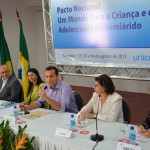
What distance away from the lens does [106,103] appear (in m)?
2.70

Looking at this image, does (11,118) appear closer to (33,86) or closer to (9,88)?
(33,86)

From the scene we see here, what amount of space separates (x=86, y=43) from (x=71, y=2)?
2.29ft

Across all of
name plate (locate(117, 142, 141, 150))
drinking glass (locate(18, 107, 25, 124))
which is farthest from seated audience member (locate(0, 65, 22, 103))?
name plate (locate(117, 142, 141, 150))

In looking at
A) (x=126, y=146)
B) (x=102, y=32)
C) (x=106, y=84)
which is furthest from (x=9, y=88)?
(x=126, y=146)

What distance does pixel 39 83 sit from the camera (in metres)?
3.56

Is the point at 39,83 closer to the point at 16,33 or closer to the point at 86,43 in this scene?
the point at 86,43

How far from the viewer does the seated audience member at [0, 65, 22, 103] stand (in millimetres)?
3848

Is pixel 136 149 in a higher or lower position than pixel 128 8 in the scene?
lower

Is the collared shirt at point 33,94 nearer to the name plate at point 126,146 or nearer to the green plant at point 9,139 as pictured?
the green plant at point 9,139

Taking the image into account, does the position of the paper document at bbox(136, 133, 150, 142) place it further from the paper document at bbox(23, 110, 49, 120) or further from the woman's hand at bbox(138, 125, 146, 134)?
the paper document at bbox(23, 110, 49, 120)

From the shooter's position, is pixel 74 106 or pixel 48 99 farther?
pixel 74 106

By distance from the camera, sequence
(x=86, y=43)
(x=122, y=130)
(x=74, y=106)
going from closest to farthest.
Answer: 1. (x=122, y=130)
2. (x=74, y=106)
3. (x=86, y=43)

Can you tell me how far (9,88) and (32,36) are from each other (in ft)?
10.1

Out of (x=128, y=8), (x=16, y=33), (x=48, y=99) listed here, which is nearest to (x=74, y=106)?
(x=48, y=99)
